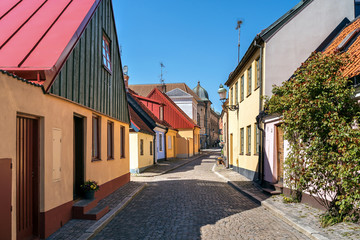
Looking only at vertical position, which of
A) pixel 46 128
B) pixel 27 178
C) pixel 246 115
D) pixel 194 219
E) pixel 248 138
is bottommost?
pixel 194 219

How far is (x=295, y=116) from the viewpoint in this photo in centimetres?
771

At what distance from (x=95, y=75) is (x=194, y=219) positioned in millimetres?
4876

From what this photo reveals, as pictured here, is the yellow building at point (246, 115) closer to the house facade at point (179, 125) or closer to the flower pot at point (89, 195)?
the flower pot at point (89, 195)

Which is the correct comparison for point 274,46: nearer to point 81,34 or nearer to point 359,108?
point 359,108

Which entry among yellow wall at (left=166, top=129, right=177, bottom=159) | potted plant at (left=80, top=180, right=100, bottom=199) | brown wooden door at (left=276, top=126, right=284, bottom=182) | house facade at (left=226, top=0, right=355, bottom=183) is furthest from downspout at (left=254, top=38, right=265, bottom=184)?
yellow wall at (left=166, top=129, right=177, bottom=159)

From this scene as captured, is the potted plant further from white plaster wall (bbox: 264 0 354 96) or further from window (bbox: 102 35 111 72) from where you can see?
white plaster wall (bbox: 264 0 354 96)

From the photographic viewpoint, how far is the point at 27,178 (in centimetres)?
606

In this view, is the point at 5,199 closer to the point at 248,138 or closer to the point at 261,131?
the point at 261,131

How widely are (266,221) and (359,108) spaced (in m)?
3.20

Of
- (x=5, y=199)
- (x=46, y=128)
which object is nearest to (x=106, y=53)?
(x=46, y=128)

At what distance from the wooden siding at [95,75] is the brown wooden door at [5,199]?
2158 millimetres

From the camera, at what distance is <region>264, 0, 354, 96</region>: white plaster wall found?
13203 millimetres

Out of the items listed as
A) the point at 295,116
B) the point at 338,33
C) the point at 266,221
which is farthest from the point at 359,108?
the point at 338,33

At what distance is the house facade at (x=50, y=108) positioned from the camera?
5.57 metres
